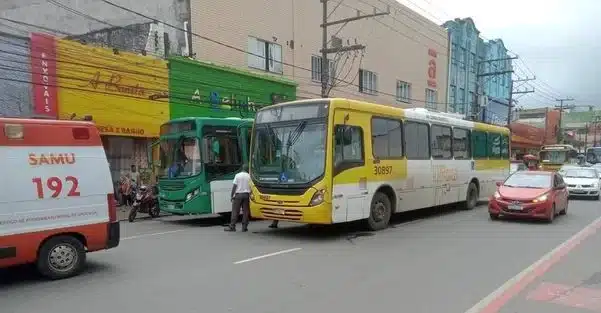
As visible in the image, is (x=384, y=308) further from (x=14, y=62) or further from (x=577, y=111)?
Answer: (x=577, y=111)

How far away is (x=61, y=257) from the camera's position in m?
7.62

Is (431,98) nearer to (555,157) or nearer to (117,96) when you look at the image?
(555,157)

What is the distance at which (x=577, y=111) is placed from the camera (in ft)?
361

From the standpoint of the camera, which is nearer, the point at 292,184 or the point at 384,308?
the point at 384,308

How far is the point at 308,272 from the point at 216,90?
1591cm

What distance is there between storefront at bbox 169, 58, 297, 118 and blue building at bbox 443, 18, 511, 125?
72.1ft

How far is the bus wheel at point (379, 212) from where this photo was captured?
1227cm

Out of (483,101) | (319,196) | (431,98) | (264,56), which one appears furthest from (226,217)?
(483,101)

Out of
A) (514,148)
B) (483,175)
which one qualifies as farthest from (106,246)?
(514,148)

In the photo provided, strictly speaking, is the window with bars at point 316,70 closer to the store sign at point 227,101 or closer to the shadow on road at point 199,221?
the store sign at point 227,101

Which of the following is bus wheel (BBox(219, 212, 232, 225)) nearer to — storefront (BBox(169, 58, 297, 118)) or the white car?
storefront (BBox(169, 58, 297, 118))

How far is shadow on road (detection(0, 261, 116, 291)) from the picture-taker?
7.40 meters

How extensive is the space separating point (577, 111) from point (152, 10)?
10900 centimetres

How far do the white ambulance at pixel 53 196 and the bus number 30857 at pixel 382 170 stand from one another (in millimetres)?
6108
